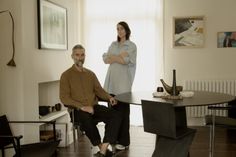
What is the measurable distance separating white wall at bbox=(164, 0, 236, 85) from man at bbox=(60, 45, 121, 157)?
215 centimetres

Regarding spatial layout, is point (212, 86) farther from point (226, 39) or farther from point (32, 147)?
point (32, 147)

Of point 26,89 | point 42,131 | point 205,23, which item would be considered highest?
point 205,23

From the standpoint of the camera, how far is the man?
3.29 meters

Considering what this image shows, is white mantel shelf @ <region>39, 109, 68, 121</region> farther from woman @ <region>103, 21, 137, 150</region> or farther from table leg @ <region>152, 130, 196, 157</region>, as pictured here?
table leg @ <region>152, 130, 196, 157</region>

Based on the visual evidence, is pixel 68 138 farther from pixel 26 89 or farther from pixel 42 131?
pixel 26 89

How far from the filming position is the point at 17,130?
3273mm

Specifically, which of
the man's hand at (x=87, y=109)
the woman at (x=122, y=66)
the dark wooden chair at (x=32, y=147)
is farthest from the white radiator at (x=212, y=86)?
the dark wooden chair at (x=32, y=147)

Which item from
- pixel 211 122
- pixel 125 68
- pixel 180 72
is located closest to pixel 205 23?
pixel 180 72

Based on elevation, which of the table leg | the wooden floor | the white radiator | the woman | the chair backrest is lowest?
the wooden floor

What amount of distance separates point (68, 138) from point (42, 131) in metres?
0.47

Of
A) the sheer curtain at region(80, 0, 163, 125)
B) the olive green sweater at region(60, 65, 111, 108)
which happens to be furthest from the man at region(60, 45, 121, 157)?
the sheer curtain at region(80, 0, 163, 125)

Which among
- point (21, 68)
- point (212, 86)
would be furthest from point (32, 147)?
point (212, 86)

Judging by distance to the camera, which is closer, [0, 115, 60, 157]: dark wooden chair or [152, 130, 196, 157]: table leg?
[0, 115, 60, 157]: dark wooden chair

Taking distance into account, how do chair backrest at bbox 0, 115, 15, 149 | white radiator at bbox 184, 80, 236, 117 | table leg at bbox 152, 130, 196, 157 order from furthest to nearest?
white radiator at bbox 184, 80, 236, 117, chair backrest at bbox 0, 115, 15, 149, table leg at bbox 152, 130, 196, 157
